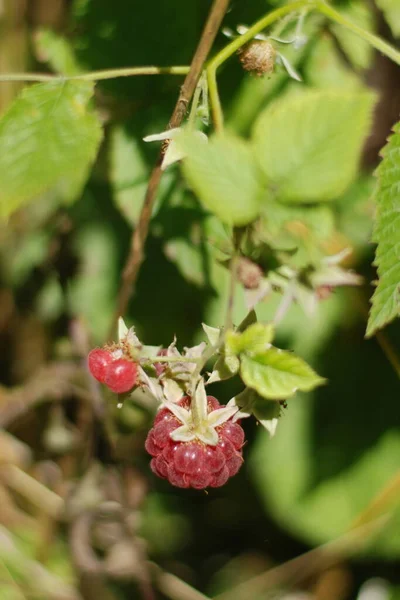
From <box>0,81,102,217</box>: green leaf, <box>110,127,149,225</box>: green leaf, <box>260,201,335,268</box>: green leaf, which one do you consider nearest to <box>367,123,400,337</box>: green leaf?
<box>260,201,335,268</box>: green leaf

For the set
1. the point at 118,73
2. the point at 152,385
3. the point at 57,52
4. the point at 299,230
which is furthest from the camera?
the point at 57,52

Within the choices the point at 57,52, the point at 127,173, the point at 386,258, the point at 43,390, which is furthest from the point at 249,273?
the point at 43,390

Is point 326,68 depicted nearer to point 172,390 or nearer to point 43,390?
point 172,390

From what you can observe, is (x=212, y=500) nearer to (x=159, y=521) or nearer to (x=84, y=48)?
(x=159, y=521)

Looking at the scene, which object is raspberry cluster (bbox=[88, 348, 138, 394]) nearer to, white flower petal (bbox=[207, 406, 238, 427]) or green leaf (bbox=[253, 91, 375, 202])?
white flower petal (bbox=[207, 406, 238, 427])

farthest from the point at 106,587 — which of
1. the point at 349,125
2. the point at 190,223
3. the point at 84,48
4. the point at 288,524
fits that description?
the point at 349,125

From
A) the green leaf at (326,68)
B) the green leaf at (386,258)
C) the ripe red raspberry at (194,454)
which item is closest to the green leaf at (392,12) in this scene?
the green leaf at (326,68)

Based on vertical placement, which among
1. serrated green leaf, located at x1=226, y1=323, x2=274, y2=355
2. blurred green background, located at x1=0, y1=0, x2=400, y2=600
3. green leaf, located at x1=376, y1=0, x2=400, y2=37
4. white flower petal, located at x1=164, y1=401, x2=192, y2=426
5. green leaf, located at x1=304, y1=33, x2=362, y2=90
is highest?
green leaf, located at x1=376, y1=0, x2=400, y2=37
